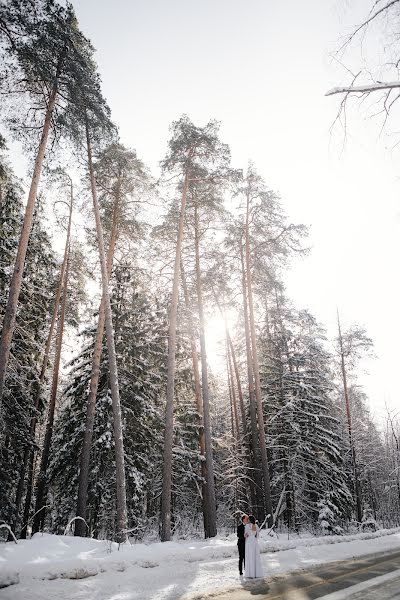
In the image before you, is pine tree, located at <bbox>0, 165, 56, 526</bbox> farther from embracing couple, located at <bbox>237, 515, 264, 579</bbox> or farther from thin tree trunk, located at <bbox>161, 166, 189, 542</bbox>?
embracing couple, located at <bbox>237, 515, 264, 579</bbox>

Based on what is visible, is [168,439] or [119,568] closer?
[119,568]

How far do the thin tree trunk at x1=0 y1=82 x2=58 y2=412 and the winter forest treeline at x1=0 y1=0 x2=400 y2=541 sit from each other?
2.2 inches

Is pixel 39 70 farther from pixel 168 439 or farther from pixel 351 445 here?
pixel 351 445

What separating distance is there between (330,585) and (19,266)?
34.5 feet

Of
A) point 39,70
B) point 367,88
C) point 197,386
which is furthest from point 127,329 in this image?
point 367,88

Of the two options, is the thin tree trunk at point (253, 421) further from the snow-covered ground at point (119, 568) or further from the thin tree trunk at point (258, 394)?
the snow-covered ground at point (119, 568)

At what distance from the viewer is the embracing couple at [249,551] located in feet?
26.5

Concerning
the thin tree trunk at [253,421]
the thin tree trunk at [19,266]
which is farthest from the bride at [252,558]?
the thin tree trunk at [253,421]

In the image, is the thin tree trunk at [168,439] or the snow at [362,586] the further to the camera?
the thin tree trunk at [168,439]

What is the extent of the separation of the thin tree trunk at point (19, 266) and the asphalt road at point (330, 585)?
717 cm

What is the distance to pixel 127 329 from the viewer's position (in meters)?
17.0

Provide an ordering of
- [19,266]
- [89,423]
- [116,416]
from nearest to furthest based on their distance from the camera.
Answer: [19,266]
[116,416]
[89,423]

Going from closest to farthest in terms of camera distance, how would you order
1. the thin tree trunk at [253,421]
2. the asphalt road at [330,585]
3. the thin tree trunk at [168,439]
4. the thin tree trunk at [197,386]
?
the asphalt road at [330,585], the thin tree trunk at [168,439], the thin tree trunk at [197,386], the thin tree trunk at [253,421]

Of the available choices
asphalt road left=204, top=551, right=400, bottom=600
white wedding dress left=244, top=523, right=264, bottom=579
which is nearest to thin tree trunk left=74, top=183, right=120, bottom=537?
white wedding dress left=244, top=523, right=264, bottom=579
